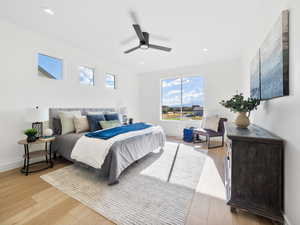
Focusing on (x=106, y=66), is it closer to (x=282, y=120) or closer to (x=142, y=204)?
(x=142, y=204)

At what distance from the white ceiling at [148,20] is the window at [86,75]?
60 centimetres

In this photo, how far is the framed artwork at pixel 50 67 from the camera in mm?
2838

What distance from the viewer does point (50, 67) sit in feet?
9.80

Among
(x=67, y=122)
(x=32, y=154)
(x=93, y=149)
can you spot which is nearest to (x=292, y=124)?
(x=93, y=149)

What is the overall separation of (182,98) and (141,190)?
13.2 feet

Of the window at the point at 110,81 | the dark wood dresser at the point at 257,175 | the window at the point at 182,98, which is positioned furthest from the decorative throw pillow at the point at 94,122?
the window at the point at 182,98

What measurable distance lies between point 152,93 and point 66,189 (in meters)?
4.57

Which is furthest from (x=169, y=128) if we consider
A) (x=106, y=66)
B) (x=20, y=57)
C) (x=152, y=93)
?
(x=20, y=57)

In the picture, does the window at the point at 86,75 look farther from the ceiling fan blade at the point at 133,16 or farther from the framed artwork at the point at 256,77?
the framed artwork at the point at 256,77

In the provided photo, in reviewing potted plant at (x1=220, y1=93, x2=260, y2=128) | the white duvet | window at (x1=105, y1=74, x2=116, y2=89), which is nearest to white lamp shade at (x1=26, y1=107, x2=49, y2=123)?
the white duvet

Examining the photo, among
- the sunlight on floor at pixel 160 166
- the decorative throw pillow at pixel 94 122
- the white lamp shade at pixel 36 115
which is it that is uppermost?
the white lamp shade at pixel 36 115

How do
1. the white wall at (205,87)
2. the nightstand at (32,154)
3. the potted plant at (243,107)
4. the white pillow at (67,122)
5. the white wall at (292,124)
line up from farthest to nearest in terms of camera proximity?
the white wall at (205,87) < the white pillow at (67,122) < the nightstand at (32,154) < the potted plant at (243,107) < the white wall at (292,124)

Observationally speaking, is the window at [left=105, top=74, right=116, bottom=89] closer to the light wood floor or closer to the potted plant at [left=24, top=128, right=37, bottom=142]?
the potted plant at [left=24, top=128, right=37, bottom=142]

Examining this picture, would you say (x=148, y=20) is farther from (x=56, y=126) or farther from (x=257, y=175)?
(x=56, y=126)
